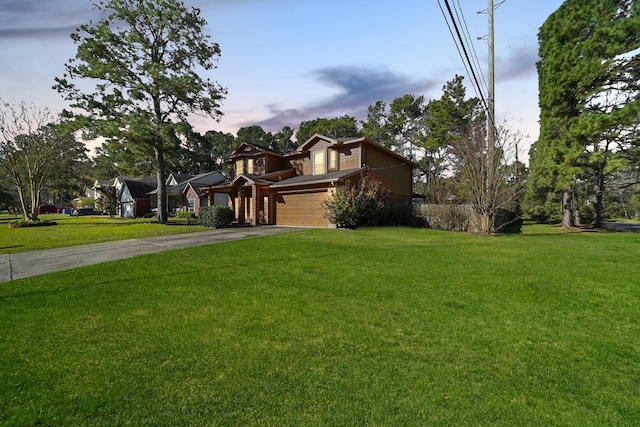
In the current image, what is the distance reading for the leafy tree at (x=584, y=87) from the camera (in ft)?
53.3

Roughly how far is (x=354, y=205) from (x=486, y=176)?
6.19 metres

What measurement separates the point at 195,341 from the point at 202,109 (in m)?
24.4

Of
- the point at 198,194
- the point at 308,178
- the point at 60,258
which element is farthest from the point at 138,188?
the point at 60,258

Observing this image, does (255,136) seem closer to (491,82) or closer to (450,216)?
(450,216)

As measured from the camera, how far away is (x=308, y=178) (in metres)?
19.7

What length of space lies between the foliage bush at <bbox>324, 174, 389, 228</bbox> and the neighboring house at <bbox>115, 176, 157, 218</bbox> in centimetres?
2975

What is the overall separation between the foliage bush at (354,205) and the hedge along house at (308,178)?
0.75 metres

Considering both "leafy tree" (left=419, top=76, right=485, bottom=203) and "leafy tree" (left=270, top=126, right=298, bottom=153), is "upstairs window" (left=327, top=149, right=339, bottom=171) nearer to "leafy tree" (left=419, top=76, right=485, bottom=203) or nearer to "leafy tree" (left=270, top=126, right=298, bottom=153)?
"leafy tree" (left=419, top=76, right=485, bottom=203)

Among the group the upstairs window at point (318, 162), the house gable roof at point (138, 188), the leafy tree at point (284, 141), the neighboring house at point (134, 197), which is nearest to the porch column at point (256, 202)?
the upstairs window at point (318, 162)

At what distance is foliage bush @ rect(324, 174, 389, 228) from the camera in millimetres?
15305

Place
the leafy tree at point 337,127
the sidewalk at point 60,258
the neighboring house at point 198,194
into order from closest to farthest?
the sidewalk at point 60,258 → the neighboring house at point 198,194 → the leafy tree at point 337,127

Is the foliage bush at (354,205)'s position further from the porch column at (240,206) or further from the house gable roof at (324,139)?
the porch column at (240,206)

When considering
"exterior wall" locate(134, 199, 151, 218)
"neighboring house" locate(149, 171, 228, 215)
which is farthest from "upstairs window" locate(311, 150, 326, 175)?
"exterior wall" locate(134, 199, 151, 218)

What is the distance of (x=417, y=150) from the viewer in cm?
3838
